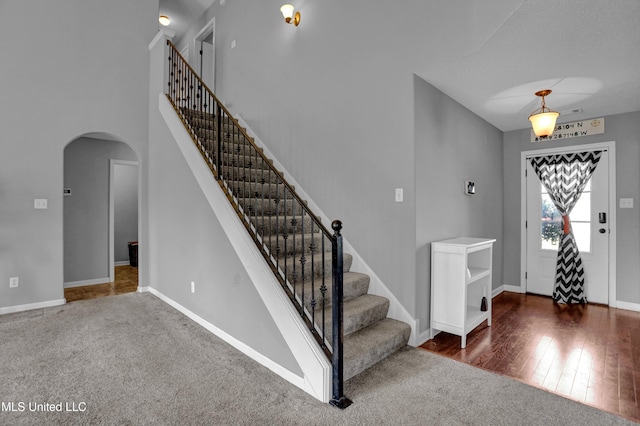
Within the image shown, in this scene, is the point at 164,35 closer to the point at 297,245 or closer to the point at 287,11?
the point at 287,11

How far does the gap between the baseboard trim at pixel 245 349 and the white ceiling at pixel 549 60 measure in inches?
106

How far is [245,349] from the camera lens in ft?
Result: 8.98

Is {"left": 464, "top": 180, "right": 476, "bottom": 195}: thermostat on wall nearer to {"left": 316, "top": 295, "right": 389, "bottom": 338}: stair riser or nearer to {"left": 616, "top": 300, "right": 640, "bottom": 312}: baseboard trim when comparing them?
{"left": 316, "top": 295, "right": 389, "bottom": 338}: stair riser

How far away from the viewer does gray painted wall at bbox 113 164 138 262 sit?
7.22 m

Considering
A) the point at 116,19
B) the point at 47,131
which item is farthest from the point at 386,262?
the point at 116,19

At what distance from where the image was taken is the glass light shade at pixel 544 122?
3254 millimetres

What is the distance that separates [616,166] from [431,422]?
417 centimetres

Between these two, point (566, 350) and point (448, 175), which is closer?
point (566, 350)

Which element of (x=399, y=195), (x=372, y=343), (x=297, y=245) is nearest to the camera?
(x=372, y=343)

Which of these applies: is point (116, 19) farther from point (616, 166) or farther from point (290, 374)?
point (616, 166)

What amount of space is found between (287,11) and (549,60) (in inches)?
113

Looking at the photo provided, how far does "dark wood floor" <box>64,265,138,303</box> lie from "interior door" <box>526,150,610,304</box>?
6.04m

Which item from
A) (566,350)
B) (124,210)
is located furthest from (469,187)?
(124,210)

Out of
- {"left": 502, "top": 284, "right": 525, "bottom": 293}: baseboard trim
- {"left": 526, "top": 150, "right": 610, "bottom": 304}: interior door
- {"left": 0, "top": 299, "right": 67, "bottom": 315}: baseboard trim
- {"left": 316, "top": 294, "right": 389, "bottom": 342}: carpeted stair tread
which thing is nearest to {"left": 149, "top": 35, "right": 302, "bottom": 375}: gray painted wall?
{"left": 316, "top": 294, "right": 389, "bottom": 342}: carpeted stair tread
